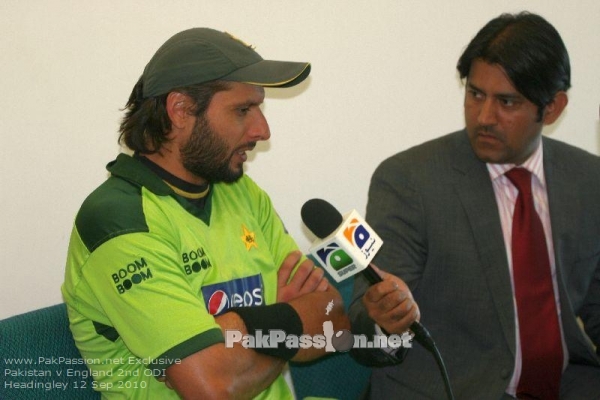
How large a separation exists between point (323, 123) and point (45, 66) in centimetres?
97

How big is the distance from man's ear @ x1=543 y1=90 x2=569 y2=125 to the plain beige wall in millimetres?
633

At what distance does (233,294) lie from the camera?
7.07 ft

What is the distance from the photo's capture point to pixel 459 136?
106 inches

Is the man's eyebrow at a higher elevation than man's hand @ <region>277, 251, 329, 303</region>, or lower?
higher

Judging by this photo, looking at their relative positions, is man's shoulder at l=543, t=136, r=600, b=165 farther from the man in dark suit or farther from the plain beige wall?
the plain beige wall

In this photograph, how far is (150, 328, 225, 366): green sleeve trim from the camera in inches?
73.7

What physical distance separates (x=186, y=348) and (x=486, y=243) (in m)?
1.04

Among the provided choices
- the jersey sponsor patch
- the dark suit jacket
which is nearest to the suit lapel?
the dark suit jacket

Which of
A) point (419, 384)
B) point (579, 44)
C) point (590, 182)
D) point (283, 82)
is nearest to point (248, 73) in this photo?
point (283, 82)

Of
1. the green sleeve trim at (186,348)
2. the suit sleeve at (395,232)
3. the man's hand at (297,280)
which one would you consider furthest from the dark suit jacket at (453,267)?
the green sleeve trim at (186,348)

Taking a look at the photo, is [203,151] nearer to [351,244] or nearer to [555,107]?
[351,244]

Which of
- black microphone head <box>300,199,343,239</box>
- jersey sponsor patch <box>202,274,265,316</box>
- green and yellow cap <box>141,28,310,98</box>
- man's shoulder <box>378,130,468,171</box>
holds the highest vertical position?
green and yellow cap <box>141,28,310,98</box>

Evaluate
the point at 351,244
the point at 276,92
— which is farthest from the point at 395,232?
the point at 276,92

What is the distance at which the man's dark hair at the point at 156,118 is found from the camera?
2.15 metres
